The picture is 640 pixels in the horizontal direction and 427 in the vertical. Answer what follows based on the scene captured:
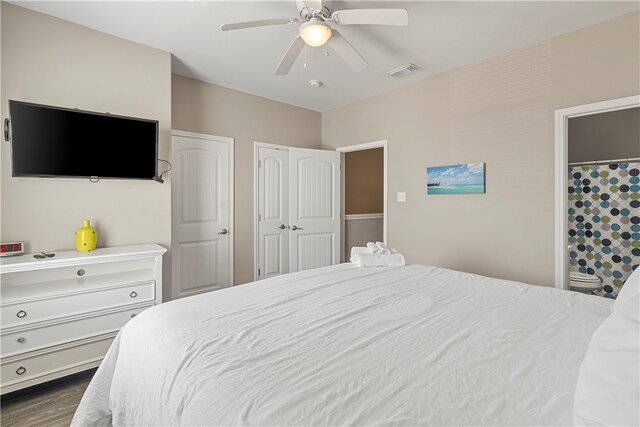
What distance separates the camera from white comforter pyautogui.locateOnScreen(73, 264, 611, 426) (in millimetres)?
796

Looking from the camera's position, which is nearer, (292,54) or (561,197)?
(292,54)

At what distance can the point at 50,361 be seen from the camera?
6.79ft

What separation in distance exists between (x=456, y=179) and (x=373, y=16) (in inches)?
78.7

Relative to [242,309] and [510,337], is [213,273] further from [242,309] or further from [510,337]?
[510,337]

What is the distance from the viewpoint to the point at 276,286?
1.84m

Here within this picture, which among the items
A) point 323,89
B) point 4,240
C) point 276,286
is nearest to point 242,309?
point 276,286

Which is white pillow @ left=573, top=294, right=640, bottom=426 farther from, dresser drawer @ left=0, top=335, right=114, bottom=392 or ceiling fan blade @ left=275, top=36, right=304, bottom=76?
dresser drawer @ left=0, top=335, right=114, bottom=392

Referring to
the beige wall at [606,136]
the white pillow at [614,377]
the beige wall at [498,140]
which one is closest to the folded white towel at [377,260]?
the beige wall at [498,140]

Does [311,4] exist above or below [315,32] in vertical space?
above

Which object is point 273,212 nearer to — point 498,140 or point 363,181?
point 363,181

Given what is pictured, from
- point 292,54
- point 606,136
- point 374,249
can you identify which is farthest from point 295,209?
point 606,136

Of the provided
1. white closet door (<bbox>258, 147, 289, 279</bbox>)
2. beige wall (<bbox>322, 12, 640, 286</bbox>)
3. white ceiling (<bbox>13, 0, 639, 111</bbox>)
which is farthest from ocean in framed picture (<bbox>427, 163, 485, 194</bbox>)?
white closet door (<bbox>258, 147, 289, 279</bbox>)

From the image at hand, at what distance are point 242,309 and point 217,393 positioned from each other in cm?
60

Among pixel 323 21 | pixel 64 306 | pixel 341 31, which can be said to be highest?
pixel 341 31
